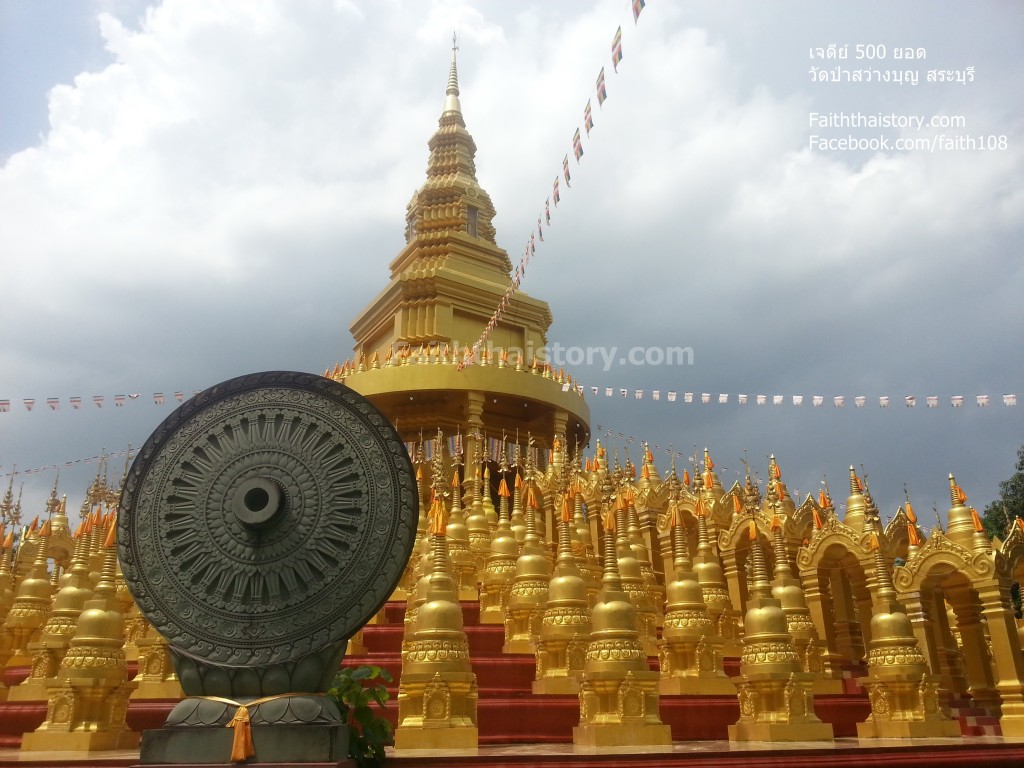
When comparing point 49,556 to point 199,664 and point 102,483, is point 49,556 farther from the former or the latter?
point 199,664

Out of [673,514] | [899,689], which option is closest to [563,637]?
[899,689]

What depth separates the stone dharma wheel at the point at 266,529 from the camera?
18.2 feet

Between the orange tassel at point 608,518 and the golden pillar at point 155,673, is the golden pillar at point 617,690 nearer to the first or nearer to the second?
the golden pillar at point 155,673

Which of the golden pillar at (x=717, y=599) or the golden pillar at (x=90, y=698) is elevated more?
the golden pillar at (x=717, y=599)

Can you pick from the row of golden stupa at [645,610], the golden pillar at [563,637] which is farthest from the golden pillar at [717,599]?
the golden pillar at [563,637]

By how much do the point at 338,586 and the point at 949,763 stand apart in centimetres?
547

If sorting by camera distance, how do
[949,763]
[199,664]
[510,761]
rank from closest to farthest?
[199,664] → [510,761] → [949,763]

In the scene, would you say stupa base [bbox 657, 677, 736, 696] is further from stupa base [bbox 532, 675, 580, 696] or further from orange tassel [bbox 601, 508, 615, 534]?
orange tassel [bbox 601, 508, 615, 534]

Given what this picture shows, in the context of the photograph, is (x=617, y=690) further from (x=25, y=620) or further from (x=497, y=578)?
(x=25, y=620)

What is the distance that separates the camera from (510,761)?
596 centimetres

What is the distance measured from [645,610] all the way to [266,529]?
22.0 ft

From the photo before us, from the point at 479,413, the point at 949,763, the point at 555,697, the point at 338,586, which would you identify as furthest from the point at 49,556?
the point at 949,763

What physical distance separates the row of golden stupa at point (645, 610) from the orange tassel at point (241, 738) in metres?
2.16

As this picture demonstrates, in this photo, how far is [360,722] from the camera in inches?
236
